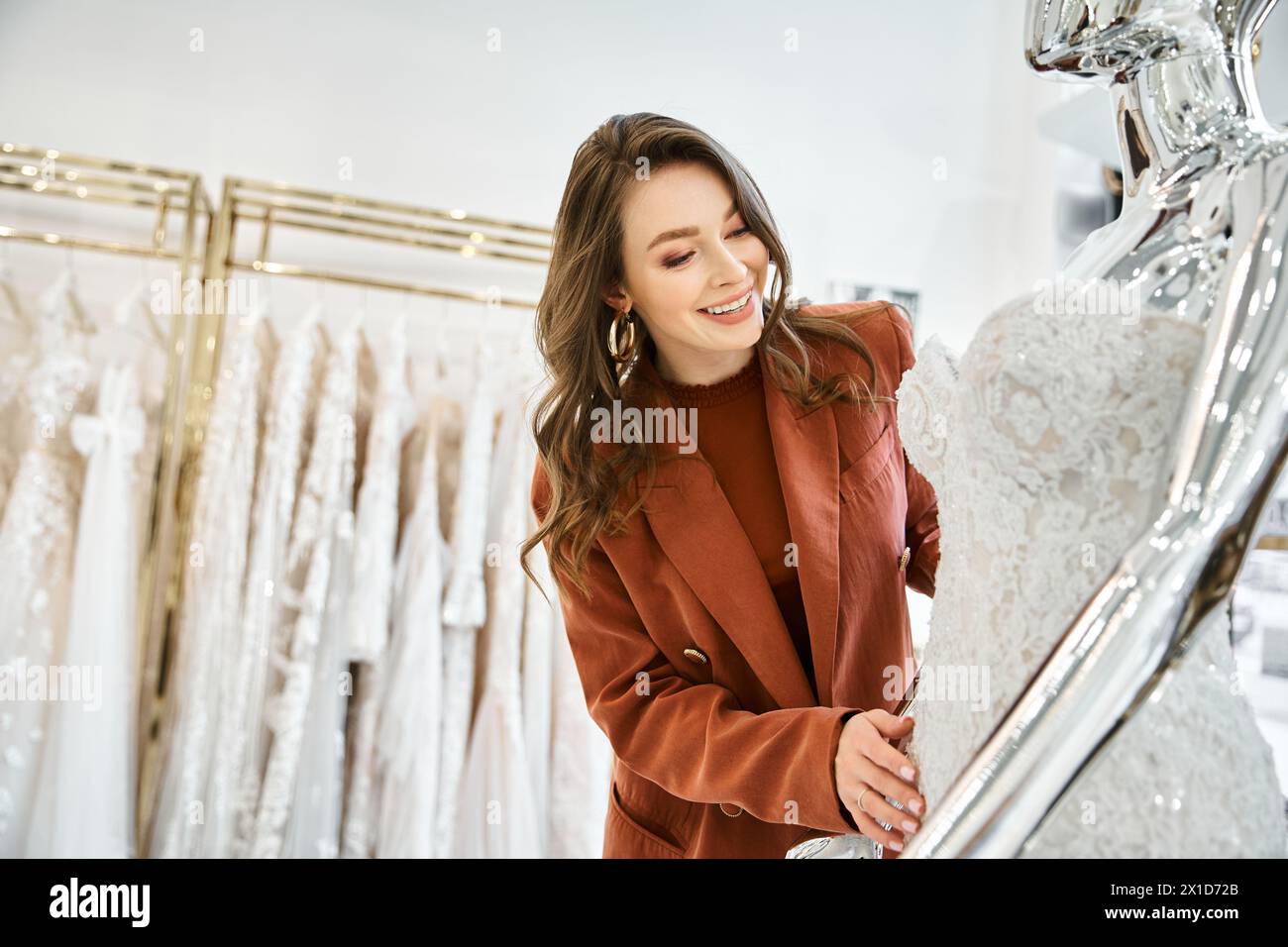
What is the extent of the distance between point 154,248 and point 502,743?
1.32 m

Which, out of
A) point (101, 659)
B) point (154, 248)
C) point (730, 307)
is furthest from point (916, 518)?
point (154, 248)

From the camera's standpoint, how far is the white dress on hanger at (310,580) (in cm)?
186

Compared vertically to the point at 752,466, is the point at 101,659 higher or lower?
lower

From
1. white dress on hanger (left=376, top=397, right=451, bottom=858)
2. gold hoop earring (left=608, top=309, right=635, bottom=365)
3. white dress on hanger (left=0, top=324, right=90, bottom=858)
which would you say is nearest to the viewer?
gold hoop earring (left=608, top=309, right=635, bottom=365)

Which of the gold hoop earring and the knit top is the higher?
Result: the gold hoop earring

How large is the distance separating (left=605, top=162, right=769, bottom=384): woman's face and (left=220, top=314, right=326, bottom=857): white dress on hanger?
1.08 meters

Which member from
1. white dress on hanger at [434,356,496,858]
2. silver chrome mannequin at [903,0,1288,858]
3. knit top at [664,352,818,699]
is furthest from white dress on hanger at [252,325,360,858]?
silver chrome mannequin at [903,0,1288,858]

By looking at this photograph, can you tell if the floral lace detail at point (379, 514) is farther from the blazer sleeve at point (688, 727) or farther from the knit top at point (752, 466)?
the knit top at point (752, 466)

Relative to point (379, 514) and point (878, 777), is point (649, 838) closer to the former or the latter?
point (878, 777)

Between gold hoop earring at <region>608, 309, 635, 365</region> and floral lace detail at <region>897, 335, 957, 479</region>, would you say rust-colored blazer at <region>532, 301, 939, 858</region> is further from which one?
floral lace detail at <region>897, 335, 957, 479</region>

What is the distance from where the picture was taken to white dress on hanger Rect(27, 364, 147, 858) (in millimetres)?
1806

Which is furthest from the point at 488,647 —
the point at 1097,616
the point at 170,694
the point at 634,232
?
the point at 1097,616

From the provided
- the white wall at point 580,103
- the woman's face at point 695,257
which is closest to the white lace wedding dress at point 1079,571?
the woman's face at point 695,257

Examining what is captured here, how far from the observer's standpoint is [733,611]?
3.55ft
